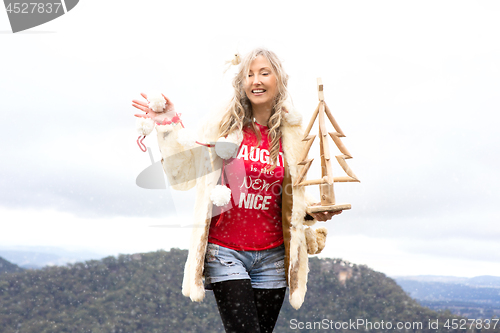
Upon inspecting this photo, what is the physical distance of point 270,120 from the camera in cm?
310

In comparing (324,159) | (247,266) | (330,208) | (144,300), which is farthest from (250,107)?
(144,300)

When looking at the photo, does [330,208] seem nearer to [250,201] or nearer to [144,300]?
[250,201]

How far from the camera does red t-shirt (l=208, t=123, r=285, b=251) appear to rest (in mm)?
2797

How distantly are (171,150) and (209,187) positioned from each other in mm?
351

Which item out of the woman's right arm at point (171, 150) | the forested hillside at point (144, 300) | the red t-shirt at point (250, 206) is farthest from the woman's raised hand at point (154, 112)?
the forested hillside at point (144, 300)

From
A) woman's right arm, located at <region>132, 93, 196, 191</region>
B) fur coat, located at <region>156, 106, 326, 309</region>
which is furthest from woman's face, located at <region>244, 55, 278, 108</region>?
woman's right arm, located at <region>132, 93, 196, 191</region>

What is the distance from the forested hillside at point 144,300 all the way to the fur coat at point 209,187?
2161 cm

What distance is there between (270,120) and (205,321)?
25.0 metres

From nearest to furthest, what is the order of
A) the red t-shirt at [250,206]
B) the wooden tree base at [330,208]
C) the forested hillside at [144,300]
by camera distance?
the wooden tree base at [330,208] < the red t-shirt at [250,206] < the forested hillside at [144,300]

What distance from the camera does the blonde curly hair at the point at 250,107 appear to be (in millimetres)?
3002

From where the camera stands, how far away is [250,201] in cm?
285

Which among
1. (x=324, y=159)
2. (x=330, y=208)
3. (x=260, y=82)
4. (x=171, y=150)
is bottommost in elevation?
(x=330, y=208)

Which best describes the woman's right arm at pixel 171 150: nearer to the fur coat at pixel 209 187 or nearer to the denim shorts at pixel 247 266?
the fur coat at pixel 209 187

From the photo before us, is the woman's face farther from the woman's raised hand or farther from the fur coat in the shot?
the woman's raised hand
